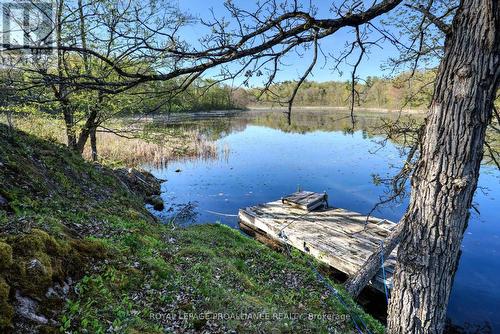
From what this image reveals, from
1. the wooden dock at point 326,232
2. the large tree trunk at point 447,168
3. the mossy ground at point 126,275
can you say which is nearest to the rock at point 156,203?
the wooden dock at point 326,232

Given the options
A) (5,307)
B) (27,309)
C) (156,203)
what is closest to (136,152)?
(156,203)

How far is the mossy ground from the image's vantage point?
266 centimetres

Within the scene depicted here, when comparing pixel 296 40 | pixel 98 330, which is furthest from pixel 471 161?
pixel 98 330

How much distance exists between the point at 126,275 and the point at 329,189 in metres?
14.3

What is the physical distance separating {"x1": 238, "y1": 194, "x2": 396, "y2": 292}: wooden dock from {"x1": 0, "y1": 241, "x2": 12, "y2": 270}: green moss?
276 inches

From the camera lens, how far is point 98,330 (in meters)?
2.43

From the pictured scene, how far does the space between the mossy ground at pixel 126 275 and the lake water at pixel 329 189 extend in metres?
2.19

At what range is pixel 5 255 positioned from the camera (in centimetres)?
247

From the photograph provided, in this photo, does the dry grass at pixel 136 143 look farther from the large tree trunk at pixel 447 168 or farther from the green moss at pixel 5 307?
the large tree trunk at pixel 447 168

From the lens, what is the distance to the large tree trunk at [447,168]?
2242mm

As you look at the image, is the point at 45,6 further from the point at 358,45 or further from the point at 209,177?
the point at 209,177

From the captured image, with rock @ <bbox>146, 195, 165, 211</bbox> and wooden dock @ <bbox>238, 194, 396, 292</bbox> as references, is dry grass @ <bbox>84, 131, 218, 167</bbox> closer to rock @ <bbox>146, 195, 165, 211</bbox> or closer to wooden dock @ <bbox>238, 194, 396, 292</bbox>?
rock @ <bbox>146, 195, 165, 211</bbox>

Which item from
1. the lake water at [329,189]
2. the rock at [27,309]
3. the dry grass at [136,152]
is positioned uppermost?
the rock at [27,309]

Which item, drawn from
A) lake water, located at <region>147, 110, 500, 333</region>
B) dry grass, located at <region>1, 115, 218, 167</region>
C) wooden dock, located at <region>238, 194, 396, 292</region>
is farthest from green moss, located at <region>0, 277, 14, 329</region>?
dry grass, located at <region>1, 115, 218, 167</region>
